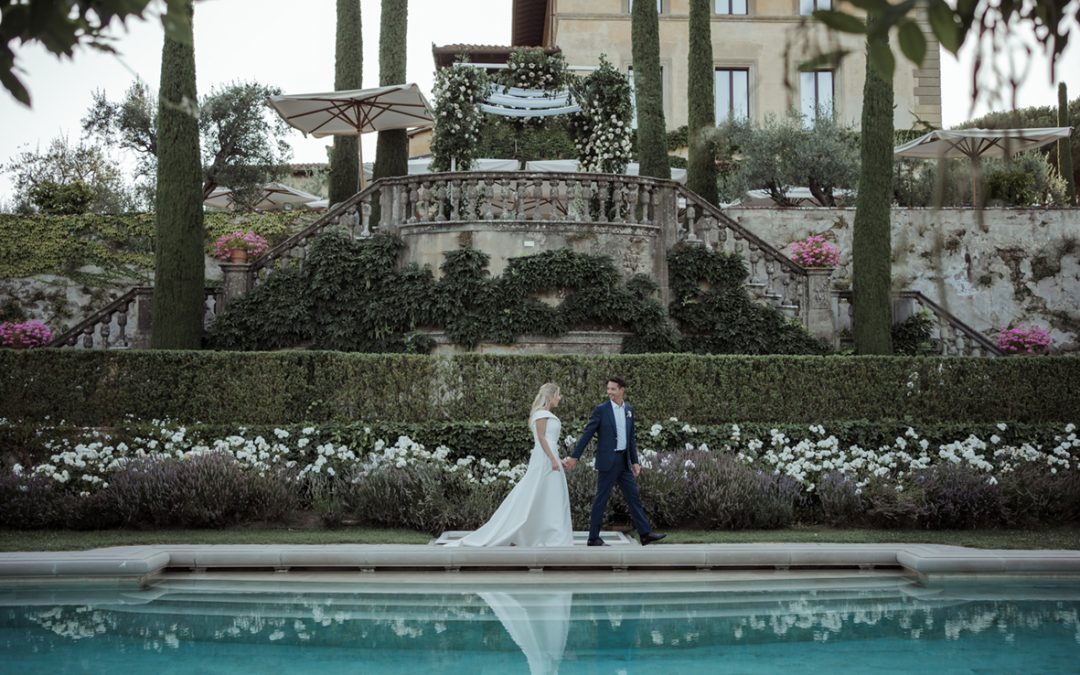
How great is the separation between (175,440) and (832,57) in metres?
14.1

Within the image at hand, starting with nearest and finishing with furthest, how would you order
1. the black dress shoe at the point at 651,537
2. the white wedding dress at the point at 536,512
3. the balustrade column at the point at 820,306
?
1. the white wedding dress at the point at 536,512
2. the black dress shoe at the point at 651,537
3. the balustrade column at the point at 820,306

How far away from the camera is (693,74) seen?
25844 millimetres

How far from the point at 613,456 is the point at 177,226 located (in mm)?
10775

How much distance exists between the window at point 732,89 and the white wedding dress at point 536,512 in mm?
29279

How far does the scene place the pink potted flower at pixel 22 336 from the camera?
20.0 metres

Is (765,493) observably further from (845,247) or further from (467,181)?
(845,247)

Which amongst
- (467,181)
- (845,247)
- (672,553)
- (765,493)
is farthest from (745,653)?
(845,247)

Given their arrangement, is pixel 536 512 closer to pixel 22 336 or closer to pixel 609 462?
pixel 609 462

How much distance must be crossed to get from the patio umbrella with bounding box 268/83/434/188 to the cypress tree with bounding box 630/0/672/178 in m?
4.85

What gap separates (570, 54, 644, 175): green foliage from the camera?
2534 centimetres

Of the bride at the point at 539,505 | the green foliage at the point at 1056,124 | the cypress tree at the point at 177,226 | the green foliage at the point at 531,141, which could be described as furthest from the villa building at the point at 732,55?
the bride at the point at 539,505

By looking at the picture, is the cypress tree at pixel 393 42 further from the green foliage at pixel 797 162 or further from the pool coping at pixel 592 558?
the pool coping at pixel 592 558

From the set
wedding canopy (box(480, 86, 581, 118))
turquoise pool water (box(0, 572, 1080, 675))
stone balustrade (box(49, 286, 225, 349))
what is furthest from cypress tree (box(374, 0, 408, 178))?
turquoise pool water (box(0, 572, 1080, 675))

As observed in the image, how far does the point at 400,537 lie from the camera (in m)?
13.8
